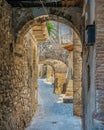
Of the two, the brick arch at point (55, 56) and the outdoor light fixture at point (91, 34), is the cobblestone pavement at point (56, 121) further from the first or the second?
the brick arch at point (55, 56)

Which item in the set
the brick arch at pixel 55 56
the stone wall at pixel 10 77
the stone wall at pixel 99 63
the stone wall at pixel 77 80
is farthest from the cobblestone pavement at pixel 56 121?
the brick arch at pixel 55 56

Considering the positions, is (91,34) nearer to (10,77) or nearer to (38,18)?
(10,77)

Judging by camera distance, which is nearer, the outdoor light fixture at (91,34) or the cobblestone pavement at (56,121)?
the outdoor light fixture at (91,34)

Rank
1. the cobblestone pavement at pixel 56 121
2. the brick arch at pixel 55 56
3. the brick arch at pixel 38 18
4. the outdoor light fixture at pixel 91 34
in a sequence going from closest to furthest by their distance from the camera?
the outdoor light fixture at pixel 91 34, the brick arch at pixel 38 18, the cobblestone pavement at pixel 56 121, the brick arch at pixel 55 56

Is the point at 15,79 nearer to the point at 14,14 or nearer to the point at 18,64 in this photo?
the point at 18,64

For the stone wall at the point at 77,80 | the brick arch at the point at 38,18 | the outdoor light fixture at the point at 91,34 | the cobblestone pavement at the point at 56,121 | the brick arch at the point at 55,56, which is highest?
the brick arch at the point at 38,18

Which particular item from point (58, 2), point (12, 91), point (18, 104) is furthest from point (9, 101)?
point (58, 2)

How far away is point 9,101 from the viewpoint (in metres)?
6.79

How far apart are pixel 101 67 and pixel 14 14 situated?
4.10 m

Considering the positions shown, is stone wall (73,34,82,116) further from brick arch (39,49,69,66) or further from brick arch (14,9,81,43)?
brick arch (39,49,69,66)

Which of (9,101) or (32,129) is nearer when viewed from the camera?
(9,101)

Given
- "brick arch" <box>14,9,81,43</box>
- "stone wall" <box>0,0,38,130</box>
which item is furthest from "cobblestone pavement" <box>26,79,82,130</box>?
"brick arch" <box>14,9,81,43</box>

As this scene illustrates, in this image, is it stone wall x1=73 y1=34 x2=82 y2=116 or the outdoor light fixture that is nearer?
the outdoor light fixture

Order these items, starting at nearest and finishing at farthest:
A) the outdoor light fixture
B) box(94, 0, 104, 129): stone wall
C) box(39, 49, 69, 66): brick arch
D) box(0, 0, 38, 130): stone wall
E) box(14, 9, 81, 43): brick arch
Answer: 1. box(94, 0, 104, 129): stone wall
2. the outdoor light fixture
3. box(0, 0, 38, 130): stone wall
4. box(14, 9, 81, 43): brick arch
5. box(39, 49, 69, 66): brick arch
